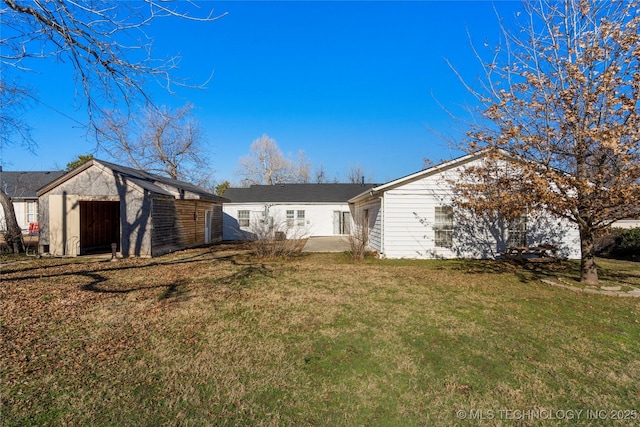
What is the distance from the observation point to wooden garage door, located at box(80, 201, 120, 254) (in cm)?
1475

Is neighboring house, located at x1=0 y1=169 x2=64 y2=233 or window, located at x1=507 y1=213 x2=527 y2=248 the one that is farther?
neighboring house, located at x1=0 y1=169 x2=64 y2=233

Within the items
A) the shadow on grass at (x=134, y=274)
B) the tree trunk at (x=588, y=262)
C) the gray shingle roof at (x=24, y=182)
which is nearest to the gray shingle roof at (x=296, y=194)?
the shadow on grass at (x=134, y=274)

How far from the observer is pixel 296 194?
24.5 m

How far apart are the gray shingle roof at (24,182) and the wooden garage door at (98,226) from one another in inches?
439

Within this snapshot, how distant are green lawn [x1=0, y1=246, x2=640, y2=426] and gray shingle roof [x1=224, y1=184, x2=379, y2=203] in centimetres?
1593

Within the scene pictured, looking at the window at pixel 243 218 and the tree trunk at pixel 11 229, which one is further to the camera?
the window at pixel 243 218

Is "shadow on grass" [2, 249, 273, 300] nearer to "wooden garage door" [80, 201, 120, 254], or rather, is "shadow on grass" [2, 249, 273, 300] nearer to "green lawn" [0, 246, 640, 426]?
"green lawn" [0, 246, 640, 426]

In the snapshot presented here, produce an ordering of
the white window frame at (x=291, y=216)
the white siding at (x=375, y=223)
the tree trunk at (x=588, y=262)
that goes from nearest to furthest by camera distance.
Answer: the tree trunk at (x=588, y=262) → the white siding at (x=375, y=223) → the white window frame at (x=291, y=216)

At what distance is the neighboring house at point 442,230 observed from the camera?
12695 mm

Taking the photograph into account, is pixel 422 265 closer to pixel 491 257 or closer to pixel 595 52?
pixel 491 257

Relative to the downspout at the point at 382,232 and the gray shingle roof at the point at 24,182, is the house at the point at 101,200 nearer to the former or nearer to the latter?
the downspout at the point at 382,232

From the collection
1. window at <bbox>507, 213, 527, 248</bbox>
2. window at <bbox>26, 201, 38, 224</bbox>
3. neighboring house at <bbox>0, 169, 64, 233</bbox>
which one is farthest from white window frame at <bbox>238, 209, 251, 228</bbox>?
window at <bbox>507, 213, 527, 248</bbox>

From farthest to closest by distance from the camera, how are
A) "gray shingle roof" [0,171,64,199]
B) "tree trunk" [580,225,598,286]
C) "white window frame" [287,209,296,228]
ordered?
1. "gray shingle roof" [0,171,64,199]
2. "white window frame" [287,209,296,228]
3. "tree trunk" [580,225,598,286]

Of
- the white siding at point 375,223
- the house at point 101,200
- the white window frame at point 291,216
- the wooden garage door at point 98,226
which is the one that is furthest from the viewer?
the white window frame at point 291,216
